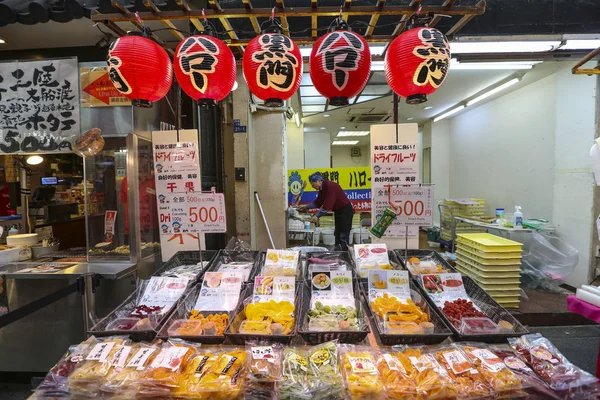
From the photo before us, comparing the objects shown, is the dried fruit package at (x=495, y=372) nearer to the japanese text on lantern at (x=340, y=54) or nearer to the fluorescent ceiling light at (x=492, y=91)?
the japanese text on lantern at (x=340, y=54)

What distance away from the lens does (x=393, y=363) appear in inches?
63.8

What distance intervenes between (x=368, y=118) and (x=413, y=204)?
8.33 m

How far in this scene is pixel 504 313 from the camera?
2.06 meters

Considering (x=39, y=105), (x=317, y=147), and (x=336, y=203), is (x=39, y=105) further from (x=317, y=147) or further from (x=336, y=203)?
(x=317, y=147)

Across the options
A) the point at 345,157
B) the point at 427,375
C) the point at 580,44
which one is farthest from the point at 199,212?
the point at 345,157

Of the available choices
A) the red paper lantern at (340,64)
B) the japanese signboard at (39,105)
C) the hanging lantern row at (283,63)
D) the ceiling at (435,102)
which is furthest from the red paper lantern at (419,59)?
the japanese signboard at (39,105)

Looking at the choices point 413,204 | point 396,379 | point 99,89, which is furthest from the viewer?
point 99,89

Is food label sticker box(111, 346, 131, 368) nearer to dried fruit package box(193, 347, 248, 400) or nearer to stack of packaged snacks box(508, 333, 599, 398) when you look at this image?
dried fruit package box(193, 347, 248, 400)

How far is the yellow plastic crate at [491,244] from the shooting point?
13.9 feet

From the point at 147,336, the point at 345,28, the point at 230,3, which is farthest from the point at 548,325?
the point at 230,3

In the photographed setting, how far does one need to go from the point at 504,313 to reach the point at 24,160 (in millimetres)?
9246

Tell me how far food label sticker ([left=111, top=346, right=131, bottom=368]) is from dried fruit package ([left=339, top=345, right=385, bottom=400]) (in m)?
1.24

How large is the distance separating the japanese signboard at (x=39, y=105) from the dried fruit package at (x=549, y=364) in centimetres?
481

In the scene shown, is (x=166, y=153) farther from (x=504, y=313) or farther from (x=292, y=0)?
(x=504, y=313)
